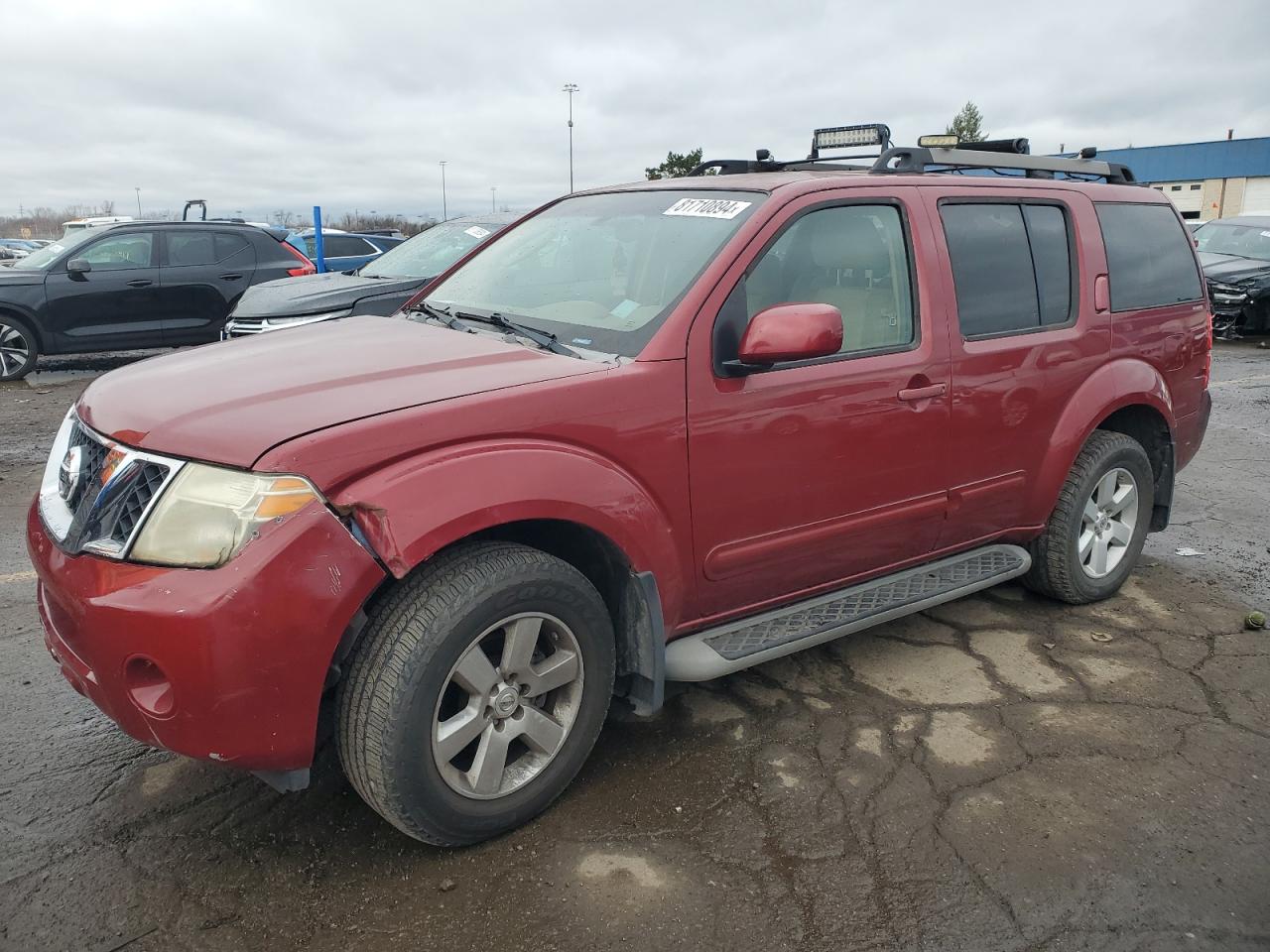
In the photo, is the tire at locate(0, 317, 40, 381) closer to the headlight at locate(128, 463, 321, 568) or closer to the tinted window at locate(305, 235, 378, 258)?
the tinted window at locate(305, 235, 378, 258)

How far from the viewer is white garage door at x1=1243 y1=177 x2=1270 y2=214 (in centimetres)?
5197

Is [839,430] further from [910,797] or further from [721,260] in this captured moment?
[910,797]

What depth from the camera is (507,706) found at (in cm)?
260

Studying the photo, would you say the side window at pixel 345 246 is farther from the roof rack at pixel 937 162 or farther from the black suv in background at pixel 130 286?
the roof rack at pixel 937 162

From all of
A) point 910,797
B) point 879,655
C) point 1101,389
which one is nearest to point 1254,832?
point 910,797

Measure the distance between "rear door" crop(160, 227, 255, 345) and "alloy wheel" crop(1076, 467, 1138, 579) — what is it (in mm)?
9721

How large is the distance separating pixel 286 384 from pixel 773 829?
5.92ft

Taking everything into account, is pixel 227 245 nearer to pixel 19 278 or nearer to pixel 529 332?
pixel 19 278

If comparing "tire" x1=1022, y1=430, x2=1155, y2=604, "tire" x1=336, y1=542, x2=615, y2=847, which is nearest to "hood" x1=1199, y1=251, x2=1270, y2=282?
"tire" x1=1022, y1=430, x2=1155, y2=604

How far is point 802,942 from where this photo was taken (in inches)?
91.6

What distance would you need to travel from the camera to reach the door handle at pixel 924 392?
3.36 meters

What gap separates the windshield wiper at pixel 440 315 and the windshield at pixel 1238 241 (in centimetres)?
1332

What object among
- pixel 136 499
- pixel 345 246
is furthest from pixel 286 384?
pixel 345 246

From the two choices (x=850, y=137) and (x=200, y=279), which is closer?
(x=850, y=137)
